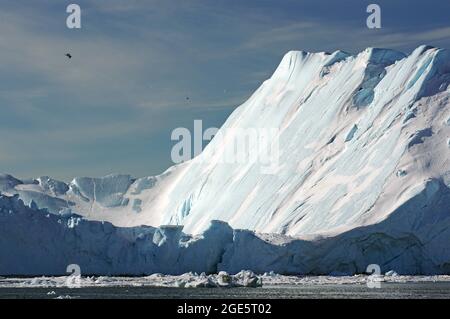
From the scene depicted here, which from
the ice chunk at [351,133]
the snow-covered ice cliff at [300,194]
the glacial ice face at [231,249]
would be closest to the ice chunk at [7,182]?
the snow-covered ice cliff at [300,194]

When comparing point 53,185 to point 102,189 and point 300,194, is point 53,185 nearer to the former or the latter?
point 102,189

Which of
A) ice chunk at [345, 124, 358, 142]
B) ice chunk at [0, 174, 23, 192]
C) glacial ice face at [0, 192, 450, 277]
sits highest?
ice chunk at [0, 174, 23, 192]

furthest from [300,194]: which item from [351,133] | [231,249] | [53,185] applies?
[53,185]

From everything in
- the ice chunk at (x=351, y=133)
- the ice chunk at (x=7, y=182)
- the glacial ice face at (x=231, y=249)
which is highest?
the ice chunk at (x=7, y=182)

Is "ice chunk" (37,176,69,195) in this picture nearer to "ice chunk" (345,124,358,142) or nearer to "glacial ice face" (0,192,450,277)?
"ice chunk" (345,124,358,142)

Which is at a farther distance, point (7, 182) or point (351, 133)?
point (7, 182)

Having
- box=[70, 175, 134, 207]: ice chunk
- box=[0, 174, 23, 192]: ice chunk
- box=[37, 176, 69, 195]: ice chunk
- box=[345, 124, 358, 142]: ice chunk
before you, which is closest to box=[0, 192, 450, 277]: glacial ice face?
box=[345, 124, 358, 142]: ice chunk

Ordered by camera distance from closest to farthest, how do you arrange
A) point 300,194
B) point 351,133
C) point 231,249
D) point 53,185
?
point 231,249 < point 300,194 < point 351,133 < point 53,185

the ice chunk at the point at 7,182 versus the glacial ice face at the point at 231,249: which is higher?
the ice chunk at the point at 7,182

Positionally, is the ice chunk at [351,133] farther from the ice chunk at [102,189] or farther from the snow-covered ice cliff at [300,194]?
the ice chunk at [102,189]
